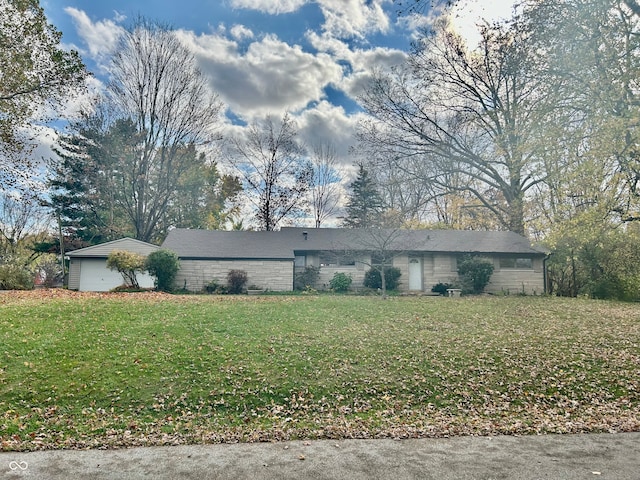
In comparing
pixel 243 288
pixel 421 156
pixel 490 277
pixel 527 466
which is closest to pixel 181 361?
pixel 527 466

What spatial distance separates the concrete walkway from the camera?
12.8ft

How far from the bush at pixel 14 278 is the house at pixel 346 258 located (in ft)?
21.7

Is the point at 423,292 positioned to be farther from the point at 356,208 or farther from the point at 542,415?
the point at 542,415

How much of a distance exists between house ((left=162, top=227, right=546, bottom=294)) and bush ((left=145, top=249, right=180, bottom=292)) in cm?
118

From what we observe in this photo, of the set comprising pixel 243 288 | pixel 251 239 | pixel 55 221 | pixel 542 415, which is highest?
pixel 55 221

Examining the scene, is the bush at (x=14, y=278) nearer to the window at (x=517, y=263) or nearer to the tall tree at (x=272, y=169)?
the tall tree at (x=272, y=169)

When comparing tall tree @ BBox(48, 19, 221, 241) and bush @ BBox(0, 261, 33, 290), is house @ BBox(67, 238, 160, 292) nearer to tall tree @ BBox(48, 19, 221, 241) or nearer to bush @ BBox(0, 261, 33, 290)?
bush @ BBox(0, 261, 33, 290)

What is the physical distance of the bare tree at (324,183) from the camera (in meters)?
37.1

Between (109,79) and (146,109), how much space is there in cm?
294

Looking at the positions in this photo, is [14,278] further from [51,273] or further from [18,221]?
[18,221]

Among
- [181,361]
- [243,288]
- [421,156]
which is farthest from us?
[421,156]

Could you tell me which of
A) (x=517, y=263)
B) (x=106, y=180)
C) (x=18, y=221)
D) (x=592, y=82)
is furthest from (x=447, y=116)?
(x=18, y=221)

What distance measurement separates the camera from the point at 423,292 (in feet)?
74.6

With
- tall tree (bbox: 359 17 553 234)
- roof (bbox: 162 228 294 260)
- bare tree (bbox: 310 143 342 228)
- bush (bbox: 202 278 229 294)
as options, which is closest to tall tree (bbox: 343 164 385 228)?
bare tree (bbox: 310 143 342 228)
